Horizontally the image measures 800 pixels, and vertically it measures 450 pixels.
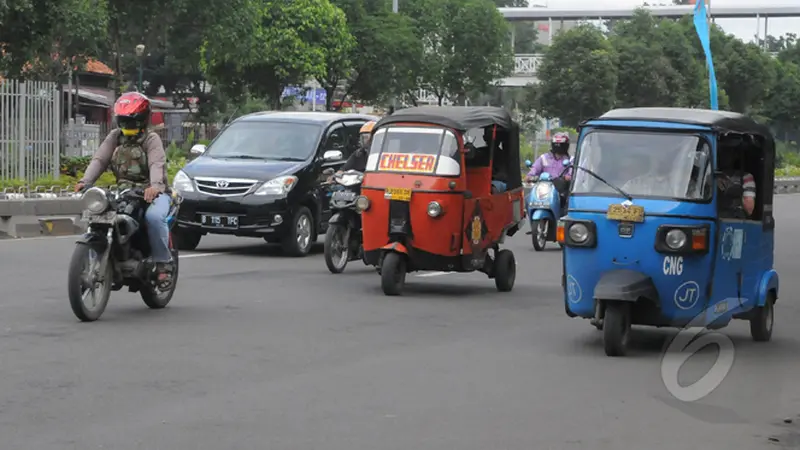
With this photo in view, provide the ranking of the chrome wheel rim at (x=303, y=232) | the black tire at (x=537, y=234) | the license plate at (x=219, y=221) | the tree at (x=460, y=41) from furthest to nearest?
the tree at (x=460, y=41), the black tire at (x=537, y=234), the chrome wheel rim at (x=303, y=232), the license plate at (x=219, y=221)

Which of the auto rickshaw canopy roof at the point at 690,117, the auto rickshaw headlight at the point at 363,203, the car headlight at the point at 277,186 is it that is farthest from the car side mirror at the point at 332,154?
the auto rickshaw canopy roof at the point at 690,117

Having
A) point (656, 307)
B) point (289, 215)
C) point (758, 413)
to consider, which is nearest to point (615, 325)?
point (656, 307)

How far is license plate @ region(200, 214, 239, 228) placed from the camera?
1866cm

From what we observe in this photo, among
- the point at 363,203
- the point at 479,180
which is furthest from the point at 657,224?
the point at 479,180

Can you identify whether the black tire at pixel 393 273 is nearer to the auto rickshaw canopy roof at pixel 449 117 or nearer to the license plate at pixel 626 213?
the auto rickshaw canopy roof at pixel 449 117

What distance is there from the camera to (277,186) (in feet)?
61.9

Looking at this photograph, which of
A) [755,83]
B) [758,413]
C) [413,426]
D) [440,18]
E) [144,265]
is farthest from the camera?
[755,83]

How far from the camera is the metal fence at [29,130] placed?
2492 centimetres

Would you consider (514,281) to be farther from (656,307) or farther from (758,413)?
(758,413)

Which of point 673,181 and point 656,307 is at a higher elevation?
point 673,181

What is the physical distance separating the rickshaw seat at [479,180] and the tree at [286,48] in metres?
27.7

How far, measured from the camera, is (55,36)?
33562mm

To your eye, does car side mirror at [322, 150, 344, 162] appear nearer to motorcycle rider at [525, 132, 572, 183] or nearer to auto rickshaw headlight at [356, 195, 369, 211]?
auto rickshaw headlight at [356, 195, 369, 211]

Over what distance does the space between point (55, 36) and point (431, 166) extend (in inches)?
825
